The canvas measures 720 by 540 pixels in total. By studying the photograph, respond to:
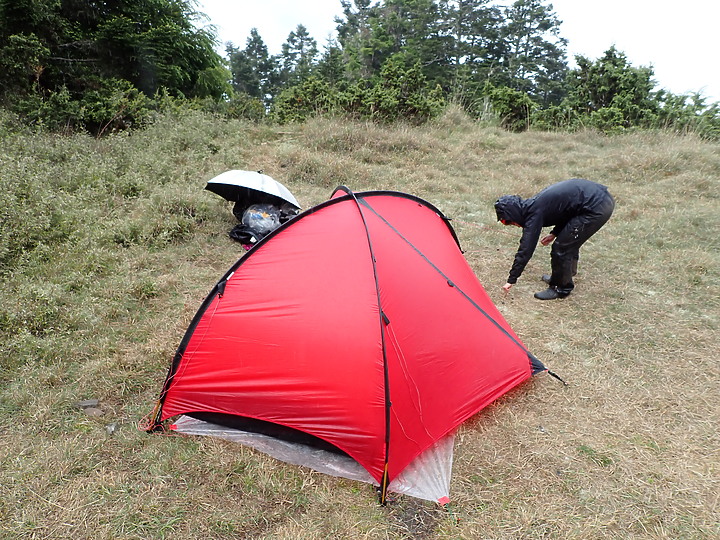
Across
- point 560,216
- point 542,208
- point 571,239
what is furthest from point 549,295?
point 542,208

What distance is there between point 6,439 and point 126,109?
7.43 meters

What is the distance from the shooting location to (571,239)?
13.7ft

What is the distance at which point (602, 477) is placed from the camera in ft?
7.85

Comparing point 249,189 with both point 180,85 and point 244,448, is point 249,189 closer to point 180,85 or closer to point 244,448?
point 244,448

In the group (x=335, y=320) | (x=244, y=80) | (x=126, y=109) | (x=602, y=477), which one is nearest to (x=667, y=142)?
(x=602, y=477)

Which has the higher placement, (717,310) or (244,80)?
(244,80)

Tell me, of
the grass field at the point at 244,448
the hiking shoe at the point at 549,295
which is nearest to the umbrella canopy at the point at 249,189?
the grass field at the point at 244,448

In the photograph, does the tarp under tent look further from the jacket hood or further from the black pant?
the black pant

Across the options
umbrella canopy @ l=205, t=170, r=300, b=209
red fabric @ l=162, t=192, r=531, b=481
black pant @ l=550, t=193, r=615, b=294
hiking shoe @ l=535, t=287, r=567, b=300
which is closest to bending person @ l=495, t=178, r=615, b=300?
black pant @ l=550, t=193, r=615, b=294

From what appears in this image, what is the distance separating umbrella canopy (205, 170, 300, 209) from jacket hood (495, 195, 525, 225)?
2608 millimetres

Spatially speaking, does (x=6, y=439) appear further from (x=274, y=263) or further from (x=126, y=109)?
(x=126, y=109)

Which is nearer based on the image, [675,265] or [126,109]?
[675,265]

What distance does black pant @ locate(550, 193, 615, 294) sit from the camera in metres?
4.09

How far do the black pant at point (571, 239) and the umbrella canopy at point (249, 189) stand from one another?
3112 mm
